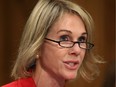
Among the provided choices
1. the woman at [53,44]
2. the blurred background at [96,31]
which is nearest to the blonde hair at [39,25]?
the woman at [53,44]

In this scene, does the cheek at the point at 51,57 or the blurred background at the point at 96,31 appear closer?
the cheek at the point at 51,57

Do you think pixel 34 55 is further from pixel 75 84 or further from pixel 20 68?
pixel 75 84

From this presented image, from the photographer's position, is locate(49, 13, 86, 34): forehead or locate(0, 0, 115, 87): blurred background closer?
locate(49, 13, 86, 34): forehead

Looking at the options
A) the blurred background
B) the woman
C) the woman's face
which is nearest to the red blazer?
the woman

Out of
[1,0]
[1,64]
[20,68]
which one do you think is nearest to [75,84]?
[1,64]

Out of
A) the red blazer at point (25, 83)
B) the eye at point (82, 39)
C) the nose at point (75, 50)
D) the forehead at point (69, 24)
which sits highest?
the forehead at point (69, 24)

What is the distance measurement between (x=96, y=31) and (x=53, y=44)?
62.4 inches

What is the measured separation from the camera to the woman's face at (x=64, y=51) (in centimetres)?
189

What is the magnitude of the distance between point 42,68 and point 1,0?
6.06ft

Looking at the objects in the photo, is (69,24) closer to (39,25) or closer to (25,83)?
(39,25)

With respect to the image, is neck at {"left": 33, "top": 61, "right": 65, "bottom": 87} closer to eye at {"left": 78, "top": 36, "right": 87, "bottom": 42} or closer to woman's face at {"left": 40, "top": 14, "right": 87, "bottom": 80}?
woman's face at {"left": 40, "top": 14, "right": 87, "bottom": 80}

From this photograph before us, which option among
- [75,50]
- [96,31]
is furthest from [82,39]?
[96,31]

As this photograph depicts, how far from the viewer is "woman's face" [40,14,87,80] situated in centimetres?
189

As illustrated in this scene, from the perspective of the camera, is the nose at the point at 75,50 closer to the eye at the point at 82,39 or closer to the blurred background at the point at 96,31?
the eye at the point at 82,39
